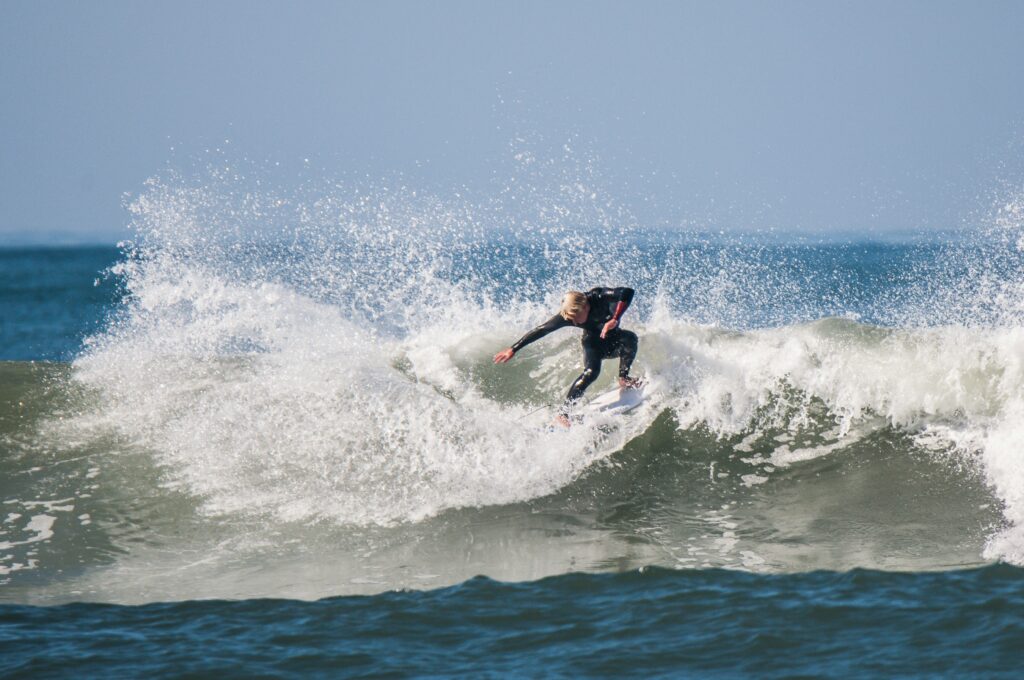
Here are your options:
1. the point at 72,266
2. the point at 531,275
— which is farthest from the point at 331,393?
the point at 72,266

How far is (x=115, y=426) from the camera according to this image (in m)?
10.0

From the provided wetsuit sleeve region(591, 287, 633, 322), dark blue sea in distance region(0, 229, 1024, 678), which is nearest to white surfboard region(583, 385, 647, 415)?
dark blue sea in distance region(0, 229, 1024, 678)

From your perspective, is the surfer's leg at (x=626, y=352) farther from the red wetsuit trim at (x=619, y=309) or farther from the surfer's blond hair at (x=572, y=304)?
the surfer's blond hair at (x=572, y=304)

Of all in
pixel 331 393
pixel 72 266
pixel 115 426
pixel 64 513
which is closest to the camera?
pixel 64 513

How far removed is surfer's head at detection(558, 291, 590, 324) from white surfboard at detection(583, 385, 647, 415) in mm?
775

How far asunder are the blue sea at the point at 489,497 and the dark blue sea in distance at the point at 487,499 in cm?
3

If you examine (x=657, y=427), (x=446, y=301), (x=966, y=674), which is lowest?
(x=966, y=674)

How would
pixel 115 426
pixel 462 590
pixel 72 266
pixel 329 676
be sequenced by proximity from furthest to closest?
pixel 72 266, pixel 115 426, pixel 462 590, pixel 329 676

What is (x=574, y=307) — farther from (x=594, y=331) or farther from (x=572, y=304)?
(x=594, y=331)

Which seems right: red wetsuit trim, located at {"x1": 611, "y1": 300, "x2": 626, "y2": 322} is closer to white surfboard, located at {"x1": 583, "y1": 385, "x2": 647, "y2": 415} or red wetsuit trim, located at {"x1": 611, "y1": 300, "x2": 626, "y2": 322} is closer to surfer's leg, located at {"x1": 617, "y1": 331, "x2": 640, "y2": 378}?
surfer's leg, located at {"x1": 617, "y1": 331, "x2": 640, "y2": 378}

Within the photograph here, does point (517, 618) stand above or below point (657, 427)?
below

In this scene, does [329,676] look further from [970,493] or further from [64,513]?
[970,493]

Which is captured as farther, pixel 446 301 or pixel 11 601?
pixel 446 301

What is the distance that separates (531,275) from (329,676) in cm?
2677
